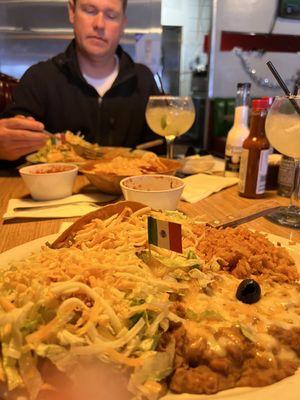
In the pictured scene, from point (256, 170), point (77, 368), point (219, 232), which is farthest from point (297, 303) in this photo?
point (256, 170)

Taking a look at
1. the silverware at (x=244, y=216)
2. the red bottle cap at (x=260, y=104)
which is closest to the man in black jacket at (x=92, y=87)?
the red bottle cap at (x=260, y=104)

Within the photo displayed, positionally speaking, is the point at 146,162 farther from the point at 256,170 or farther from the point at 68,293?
the point at 68,293

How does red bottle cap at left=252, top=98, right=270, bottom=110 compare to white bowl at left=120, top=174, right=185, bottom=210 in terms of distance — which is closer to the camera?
white bowl at left=120, top=174, right=185, bottom=210

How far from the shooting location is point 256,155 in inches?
57.9

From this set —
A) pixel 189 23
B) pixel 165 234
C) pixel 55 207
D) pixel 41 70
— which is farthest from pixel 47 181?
pixel 189 23

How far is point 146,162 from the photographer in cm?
157

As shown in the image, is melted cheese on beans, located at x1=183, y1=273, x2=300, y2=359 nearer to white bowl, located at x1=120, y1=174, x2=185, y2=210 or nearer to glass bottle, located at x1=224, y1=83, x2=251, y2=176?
white bowl, located at x1=120, y1=174, x2=185, y2=210

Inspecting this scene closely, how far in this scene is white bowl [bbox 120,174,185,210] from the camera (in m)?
1.22

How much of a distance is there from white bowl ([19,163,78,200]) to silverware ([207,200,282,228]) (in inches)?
23.1

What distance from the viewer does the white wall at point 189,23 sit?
4.53 m

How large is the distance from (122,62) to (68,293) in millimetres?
2401

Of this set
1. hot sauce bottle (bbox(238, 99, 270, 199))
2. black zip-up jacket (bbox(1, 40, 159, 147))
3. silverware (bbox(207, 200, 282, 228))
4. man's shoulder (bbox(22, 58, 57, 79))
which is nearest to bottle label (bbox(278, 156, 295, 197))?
hot sauce bottle (bbox(238, 99, 270, 199))

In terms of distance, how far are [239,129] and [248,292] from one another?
106cm

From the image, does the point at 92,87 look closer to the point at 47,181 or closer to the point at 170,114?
the point at 170,114
